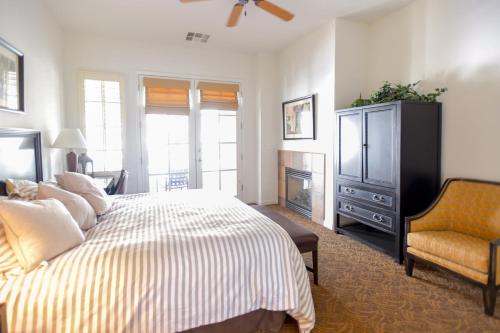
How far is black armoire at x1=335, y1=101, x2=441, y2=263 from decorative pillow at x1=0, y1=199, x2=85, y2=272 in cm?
293

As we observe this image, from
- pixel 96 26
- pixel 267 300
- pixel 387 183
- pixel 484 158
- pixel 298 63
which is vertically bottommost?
pixel 267 300

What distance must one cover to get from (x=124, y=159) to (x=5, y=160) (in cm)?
254

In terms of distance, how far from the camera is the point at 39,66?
10.6ft

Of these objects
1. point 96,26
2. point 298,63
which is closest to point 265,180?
point 298,63

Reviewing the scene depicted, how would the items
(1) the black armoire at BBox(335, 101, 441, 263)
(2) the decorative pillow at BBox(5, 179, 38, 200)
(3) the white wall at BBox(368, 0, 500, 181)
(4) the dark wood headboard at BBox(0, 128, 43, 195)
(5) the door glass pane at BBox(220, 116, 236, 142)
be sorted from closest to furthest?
(2) the decorative pillow at BBox(5, 179, 38, 200) < (4) the dark wood headboard at BBox(0, 128, 43, 195) < (3) the white wall at BBox(368, 0, 500, 181) < (1) the black armoire at BBox(335, 101, 441, 263) < (5) the door glass pane at BBox(220, 116, 236, 142)

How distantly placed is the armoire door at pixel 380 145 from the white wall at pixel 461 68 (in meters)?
0.63

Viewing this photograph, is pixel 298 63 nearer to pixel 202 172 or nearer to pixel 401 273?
pixel 202 172

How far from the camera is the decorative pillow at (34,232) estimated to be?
1484 millimetres

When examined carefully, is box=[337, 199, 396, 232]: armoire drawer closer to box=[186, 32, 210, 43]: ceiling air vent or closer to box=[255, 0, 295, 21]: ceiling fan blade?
box=[255, 0, 295, 21]: ceiling fan blade

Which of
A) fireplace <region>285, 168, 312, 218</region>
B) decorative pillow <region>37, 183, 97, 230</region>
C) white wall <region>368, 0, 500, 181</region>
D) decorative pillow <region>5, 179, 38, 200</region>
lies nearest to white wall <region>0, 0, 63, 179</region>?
decorative pillow <region>5, 179, 38, 200</region>

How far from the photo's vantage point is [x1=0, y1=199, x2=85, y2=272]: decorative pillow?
148 centimetres

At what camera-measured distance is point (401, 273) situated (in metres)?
2.80

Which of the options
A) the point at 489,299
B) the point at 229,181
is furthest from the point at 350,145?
the point at 229,181

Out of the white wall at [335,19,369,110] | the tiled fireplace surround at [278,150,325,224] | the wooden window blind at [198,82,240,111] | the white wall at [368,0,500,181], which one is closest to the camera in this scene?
the white wall at [368,0,500,181]
